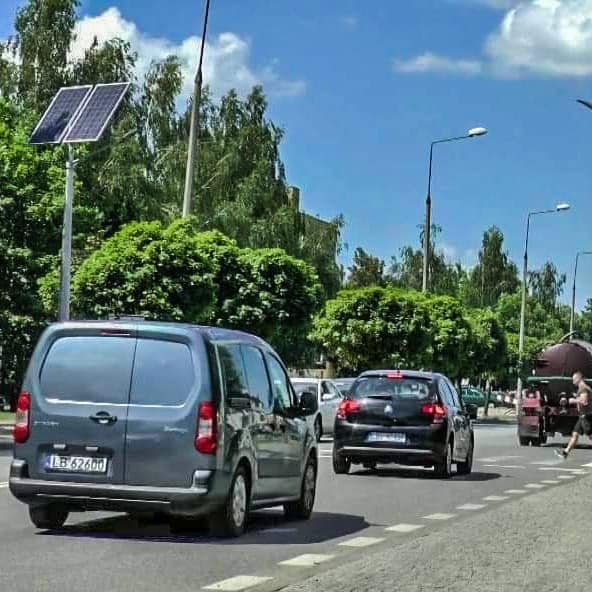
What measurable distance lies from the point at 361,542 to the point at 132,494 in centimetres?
199

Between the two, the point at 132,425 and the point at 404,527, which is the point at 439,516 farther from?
the point at 132,425

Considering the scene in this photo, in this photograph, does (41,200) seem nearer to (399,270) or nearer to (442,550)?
(442,550)

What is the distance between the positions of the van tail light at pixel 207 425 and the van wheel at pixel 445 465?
37.0ft

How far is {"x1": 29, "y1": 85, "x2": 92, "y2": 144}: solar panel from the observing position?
40.0 metres

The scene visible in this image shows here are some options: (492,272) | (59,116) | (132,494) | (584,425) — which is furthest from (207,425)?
(492,272)

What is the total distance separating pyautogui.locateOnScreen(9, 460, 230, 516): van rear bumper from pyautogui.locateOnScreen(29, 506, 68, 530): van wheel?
416 millimetres

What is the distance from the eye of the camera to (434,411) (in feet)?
77.8

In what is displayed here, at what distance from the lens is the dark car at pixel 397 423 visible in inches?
928

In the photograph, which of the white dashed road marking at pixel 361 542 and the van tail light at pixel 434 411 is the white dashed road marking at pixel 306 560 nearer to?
the white dashed road marking at pixel 361 542

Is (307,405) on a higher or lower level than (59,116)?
lower

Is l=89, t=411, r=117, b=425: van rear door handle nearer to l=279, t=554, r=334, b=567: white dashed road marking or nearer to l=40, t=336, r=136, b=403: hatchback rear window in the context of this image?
l=40, t=336, r=136, b=403: hatchback rear window

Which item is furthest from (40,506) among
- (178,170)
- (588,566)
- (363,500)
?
(178,170)

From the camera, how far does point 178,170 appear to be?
221 feet

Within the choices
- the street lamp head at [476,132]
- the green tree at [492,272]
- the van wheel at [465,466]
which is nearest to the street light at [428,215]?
the street lamp head at [476,132]
